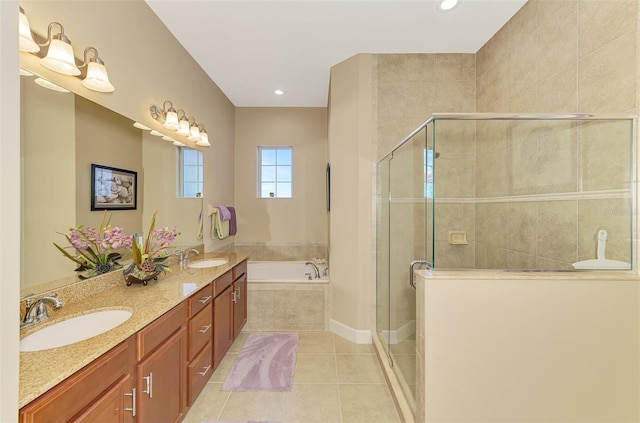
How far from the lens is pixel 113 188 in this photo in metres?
1.77

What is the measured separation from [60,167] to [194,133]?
1421 millimetres

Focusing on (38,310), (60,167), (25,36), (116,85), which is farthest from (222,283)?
(25,36)

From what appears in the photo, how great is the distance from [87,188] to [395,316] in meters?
2.22

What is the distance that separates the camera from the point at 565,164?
5.24ft

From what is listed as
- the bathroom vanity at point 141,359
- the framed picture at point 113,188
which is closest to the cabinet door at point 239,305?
the bathroom vanity at point 141,359

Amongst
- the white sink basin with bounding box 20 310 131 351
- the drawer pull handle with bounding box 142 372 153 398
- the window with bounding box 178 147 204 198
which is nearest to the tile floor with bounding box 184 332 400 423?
the drawer pull handle with bounding box 142 372 153 398

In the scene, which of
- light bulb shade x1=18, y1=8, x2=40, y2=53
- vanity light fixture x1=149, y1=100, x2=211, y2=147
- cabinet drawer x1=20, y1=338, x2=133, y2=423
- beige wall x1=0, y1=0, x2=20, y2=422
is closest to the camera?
beige wall x1=0, y1=0, x2=20, y2=422

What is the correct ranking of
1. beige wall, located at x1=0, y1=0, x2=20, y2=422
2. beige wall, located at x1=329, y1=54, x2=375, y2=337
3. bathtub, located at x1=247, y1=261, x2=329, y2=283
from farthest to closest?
bathtub, located at x1=247, y1=261, x2=329, y2=283 < beige wall, located at x1=329, y1=54, x2=375, y2=337 < beige wall, located at x1=0, y1=0, x2=20, y2=422

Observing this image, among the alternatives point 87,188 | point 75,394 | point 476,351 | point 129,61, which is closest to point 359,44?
point 129,61

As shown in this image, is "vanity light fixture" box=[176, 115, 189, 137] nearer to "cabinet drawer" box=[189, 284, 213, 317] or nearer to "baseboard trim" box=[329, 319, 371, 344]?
"cabinet drawer" box=[189, 284, 213, 317]

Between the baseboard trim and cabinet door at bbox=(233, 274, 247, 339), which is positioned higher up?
cabinet door at bbox=(233, 274, 247, 339)

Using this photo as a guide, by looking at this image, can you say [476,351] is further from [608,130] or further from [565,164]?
[608,130]

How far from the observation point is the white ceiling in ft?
6.80

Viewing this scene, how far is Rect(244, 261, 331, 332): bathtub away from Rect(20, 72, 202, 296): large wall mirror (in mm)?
1427
